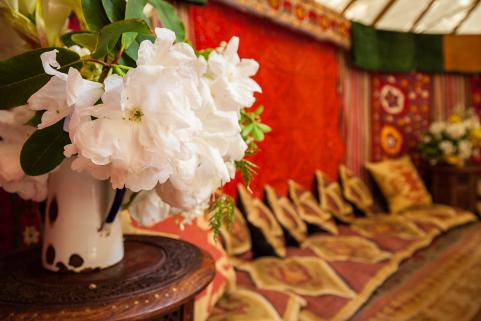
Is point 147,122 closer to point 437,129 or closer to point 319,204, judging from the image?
point 319,204

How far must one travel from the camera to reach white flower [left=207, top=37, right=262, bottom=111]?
0.70 meters

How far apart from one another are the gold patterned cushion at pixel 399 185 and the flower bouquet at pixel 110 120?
8.39ft

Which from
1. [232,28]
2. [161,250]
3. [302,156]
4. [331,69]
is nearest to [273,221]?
[302,156]

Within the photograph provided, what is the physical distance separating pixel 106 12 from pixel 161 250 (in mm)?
544

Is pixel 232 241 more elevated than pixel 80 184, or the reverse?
pixel 80 184

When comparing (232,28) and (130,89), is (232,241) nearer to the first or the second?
(232,28)

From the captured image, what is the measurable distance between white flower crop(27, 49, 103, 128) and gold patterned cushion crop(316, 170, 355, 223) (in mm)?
2247

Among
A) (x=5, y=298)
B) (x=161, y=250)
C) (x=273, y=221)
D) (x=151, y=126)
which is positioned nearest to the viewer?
(x=151, y=126)

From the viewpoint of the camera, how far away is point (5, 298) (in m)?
0.68

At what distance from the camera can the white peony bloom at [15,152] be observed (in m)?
0.68

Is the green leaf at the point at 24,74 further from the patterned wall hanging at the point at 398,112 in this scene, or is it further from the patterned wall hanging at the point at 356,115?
the patterned wall hanging at the point at 398,112

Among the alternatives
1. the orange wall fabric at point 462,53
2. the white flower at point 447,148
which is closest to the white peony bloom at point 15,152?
the white flower at point 447,148

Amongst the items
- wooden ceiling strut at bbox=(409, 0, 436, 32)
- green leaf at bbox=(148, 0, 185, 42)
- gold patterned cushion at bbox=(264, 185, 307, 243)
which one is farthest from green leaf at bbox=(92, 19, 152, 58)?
wooden ceiling strut at bbox=(409, 0, 436, 32)

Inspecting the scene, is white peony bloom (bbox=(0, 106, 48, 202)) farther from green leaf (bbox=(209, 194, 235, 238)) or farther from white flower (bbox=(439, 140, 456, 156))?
white flower (bbox=(439, 140, 456, 156))
